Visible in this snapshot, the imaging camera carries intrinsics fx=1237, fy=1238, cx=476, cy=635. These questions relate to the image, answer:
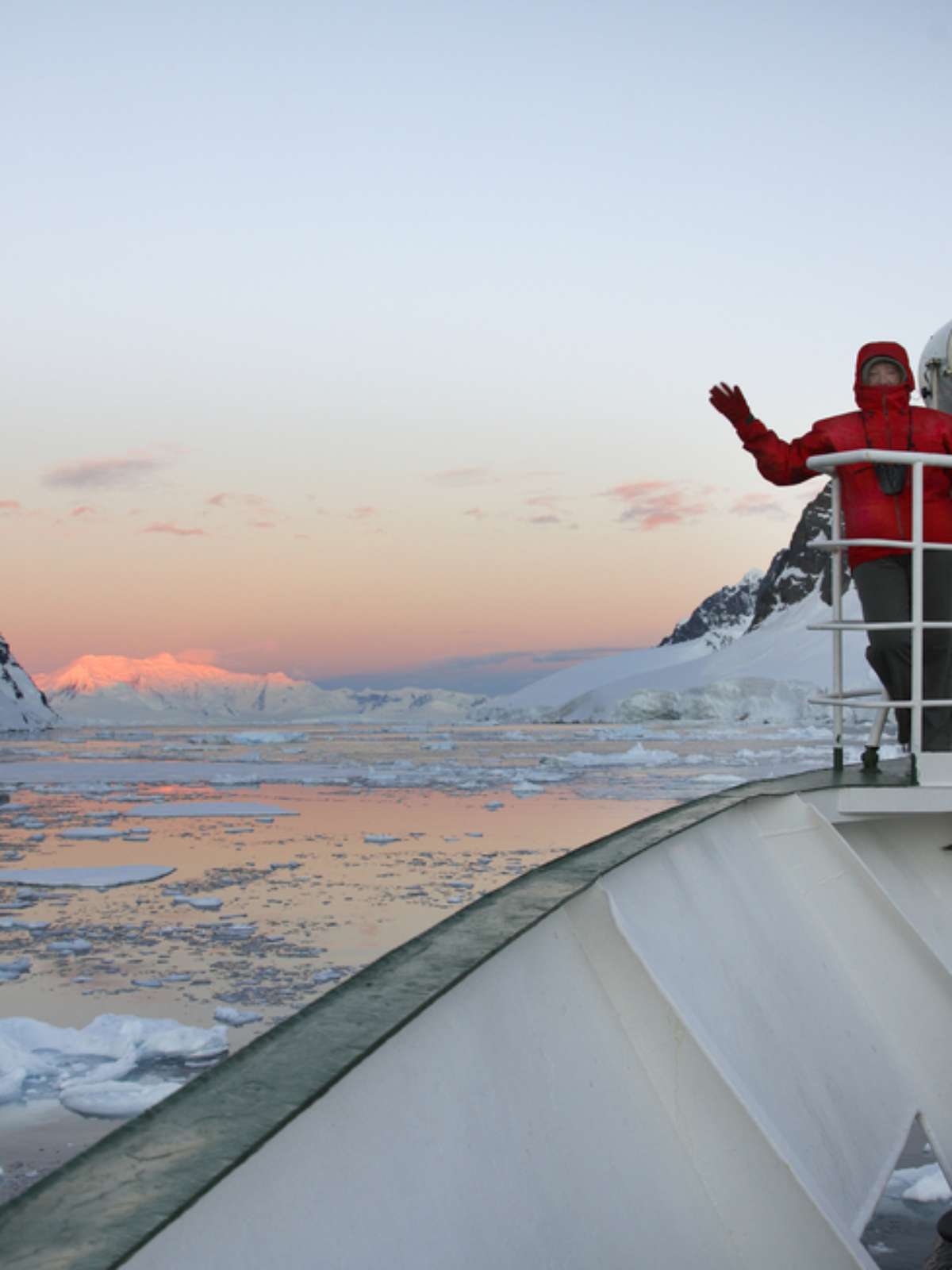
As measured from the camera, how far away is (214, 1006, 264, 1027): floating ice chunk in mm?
4449

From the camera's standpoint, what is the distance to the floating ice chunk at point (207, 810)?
539 inches

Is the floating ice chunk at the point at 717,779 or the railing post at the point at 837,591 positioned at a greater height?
the railing post at the point at 837,591

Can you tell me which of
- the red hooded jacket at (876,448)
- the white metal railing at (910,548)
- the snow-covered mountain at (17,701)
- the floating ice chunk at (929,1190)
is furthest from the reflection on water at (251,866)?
the snow-covered mountain at (17,701)

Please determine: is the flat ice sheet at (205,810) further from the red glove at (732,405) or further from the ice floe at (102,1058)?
the red glove at (732,405)

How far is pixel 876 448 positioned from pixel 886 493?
0.64 feet

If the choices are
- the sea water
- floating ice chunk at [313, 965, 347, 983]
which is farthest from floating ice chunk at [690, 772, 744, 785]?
floating ice chunk at [313, 965, 347, 983]

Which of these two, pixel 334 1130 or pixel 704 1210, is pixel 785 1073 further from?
pixel 334 1130

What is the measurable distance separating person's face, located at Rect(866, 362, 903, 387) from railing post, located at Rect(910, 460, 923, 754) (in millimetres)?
537

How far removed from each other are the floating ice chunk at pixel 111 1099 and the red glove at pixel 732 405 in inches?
103

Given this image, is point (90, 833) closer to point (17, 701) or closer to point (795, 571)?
point (17, 701)

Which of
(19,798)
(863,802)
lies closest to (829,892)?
(863,802)

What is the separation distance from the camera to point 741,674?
71188 mm

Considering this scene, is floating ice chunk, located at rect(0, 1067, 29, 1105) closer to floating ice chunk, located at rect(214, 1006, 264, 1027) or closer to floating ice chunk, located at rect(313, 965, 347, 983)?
floating ice chunk, located at rect(214, 1006, 264, 1027)

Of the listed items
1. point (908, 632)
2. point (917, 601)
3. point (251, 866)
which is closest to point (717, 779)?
point (251, 866)
